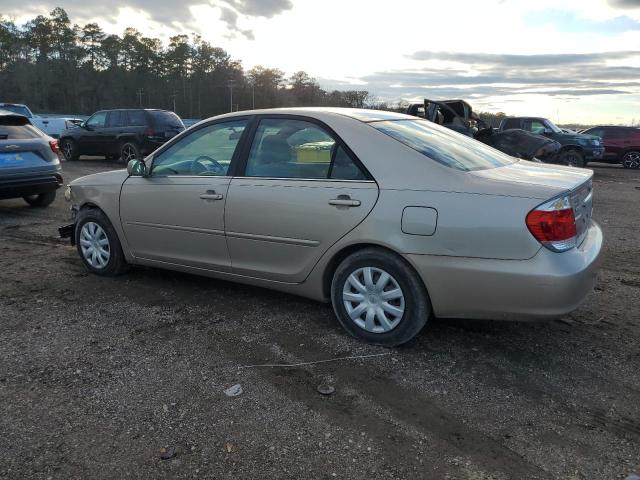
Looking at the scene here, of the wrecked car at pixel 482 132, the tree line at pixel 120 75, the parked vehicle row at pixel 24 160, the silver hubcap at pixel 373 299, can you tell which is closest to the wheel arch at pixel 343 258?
the silver hubcap at pixel 373 299

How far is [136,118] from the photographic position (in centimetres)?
1572

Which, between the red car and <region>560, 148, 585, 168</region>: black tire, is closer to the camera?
<region>560, 148, 585, 168</region>: black tire

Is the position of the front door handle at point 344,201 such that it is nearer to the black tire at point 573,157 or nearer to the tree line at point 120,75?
the black tire at point 573,157

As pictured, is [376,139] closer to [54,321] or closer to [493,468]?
[493,468]

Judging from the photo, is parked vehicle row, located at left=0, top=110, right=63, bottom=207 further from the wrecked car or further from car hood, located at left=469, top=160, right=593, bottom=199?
the wrecked car

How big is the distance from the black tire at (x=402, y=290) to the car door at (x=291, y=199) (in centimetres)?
21

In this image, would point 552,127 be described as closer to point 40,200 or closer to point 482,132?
point 482,132

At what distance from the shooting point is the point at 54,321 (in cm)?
416

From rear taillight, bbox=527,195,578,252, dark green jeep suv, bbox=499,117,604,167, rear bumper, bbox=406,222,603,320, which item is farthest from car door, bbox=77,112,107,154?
rear taillight, bbox=527,195,578,252

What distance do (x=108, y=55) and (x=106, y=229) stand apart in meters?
91.4

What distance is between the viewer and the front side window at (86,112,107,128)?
16500mm

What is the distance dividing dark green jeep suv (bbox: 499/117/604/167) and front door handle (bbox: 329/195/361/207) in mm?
15153

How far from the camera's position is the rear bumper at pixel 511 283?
3.11m

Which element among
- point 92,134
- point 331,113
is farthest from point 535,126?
point 331,113
